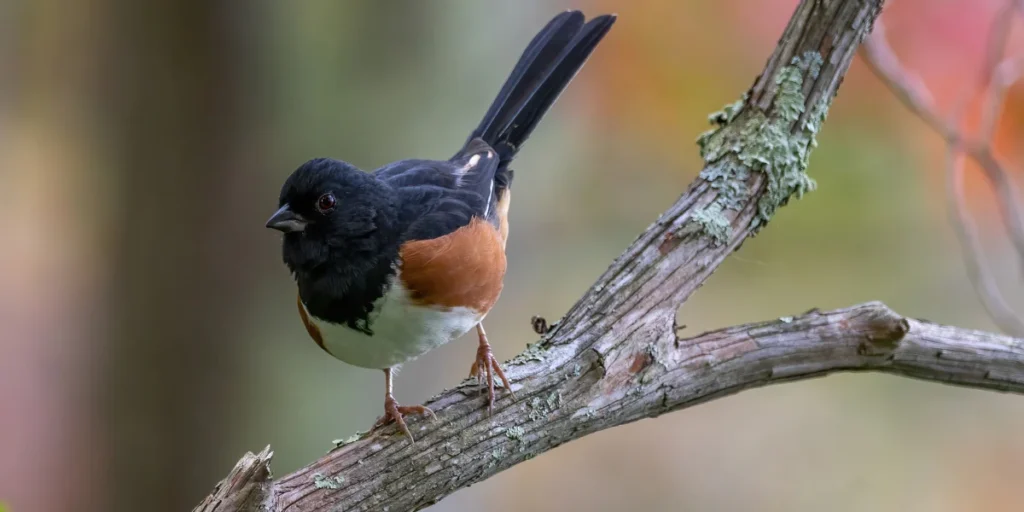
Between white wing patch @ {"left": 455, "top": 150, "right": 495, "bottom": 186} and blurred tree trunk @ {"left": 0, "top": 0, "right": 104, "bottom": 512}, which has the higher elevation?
blurred tree trunk @ {"left": 0, "top": 0, "right": 104, "bottom": 512}

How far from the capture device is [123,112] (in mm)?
2402

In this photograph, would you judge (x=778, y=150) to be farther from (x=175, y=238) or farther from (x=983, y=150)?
(x=175, y=238)

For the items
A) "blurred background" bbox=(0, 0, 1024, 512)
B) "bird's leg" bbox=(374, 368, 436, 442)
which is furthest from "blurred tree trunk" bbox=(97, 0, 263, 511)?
"bird's leg" bbox=(374, 368, 436, 442)

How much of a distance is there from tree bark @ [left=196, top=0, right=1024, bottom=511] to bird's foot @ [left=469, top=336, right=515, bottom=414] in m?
0.02

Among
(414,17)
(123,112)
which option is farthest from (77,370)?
(414,17)

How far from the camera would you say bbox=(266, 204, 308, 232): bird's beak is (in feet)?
4.80

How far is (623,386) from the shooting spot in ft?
5.09

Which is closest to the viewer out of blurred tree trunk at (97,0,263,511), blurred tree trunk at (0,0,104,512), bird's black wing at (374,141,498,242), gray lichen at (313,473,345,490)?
gray lichen at (313,473,345,490)

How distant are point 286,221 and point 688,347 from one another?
84 centimetres

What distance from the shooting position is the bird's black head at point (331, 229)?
4.80 feet

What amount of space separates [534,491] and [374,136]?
2487mm

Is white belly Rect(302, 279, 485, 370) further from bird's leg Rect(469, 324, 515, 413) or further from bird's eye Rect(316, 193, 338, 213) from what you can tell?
bird's eye Rect(316, 193, 338, 213)

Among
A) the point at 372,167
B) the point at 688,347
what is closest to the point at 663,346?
the point at 688,347

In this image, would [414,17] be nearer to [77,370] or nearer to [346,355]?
[346,355]
